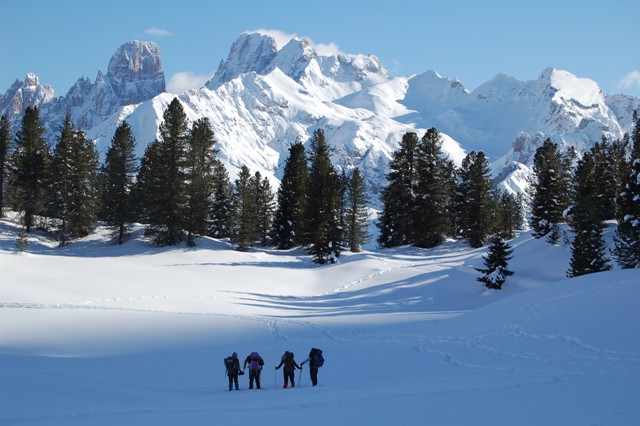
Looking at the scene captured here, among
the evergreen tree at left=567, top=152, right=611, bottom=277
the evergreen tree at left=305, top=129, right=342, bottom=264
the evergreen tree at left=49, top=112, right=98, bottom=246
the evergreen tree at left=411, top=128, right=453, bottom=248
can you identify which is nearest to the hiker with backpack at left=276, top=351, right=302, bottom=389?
the evergreen tree at left=567, top=152, right=611, bottom=277

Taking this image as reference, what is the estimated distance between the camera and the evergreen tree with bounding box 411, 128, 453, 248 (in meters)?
51.2

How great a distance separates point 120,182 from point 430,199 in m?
29.2

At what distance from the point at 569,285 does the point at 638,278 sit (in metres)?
2.95

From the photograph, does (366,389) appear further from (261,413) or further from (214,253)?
(214,253)

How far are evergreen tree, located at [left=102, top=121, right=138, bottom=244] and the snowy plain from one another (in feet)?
26.7

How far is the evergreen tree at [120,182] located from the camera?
4856 cm

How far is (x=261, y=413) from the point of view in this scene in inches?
411

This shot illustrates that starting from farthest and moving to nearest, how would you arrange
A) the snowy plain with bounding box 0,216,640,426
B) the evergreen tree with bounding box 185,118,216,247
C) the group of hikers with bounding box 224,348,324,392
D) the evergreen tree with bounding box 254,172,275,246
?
the evergreen tree with bounding box 254,172,275,246
the evergreen tree with bounding box 185,118,216,247
the group of hikers with bounding box 224,348,324,392
the snowy plain with bounding box 0,216,640,426

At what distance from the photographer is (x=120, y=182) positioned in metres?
50.2

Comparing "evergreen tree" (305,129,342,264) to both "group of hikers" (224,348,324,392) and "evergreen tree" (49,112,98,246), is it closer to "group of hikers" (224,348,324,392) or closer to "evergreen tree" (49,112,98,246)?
"evergreen tree" (49,112,98,246)

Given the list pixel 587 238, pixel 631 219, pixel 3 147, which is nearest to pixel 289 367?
pixel 631 219

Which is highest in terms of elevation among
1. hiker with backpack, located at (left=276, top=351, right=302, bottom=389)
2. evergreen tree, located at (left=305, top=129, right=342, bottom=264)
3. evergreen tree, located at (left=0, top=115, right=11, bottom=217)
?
evergreen tree, located at (left=0, top=115, right=11, bottom=217)

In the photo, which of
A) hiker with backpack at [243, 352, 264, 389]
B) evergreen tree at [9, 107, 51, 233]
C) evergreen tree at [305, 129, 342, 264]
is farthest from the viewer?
evergreen tree at [9, 107, 51, 233]

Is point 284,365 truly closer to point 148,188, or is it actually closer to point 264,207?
point 148,188
